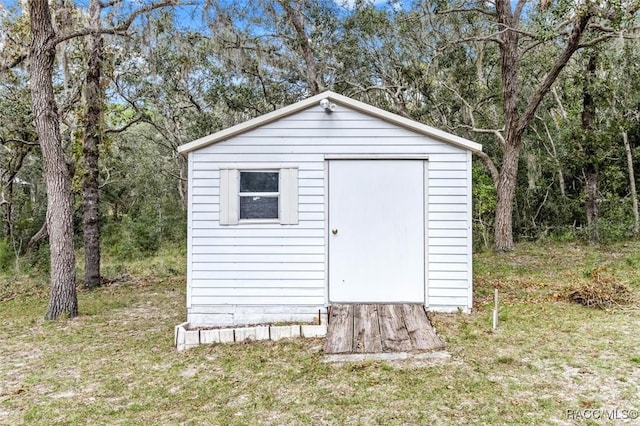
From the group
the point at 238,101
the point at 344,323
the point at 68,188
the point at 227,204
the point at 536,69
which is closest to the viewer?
the point at 344,323

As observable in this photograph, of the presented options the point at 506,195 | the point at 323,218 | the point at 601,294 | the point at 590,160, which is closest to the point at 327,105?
the point at 323,218

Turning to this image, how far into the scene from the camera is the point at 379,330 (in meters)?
4.72

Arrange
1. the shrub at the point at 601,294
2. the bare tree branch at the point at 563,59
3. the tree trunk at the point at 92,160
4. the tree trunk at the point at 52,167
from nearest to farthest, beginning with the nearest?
the shrub at the point at 601,294 → the tree trunk at the point at 52,167 → the bare tree branch at the point at 563,59 → the tree trunk at the point at 92,160

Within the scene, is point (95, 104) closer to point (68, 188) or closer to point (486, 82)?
point (68, 188)

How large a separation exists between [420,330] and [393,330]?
0.95 ft

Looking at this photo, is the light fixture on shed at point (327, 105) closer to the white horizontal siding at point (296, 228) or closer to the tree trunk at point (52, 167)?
the white horizontal siding at point (296, 228)

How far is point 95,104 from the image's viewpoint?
8711 mm

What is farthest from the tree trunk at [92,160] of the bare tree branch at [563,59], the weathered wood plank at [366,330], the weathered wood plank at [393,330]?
the bare tree branch at [563,59]

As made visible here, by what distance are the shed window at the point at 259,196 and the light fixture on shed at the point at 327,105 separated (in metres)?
0.85

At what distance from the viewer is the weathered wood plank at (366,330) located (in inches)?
171

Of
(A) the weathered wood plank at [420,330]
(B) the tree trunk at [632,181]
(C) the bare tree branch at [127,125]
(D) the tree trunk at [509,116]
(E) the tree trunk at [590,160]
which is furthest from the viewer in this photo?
(B) the tree trunk at [632,181]

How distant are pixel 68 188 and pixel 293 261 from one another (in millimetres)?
3664

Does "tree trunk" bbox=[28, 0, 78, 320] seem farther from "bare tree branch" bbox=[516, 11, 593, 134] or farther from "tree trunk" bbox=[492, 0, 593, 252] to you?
"tree trunk" bbox=[492, 0, 593, 252]

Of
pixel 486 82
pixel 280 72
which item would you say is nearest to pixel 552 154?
pixel 486 82
